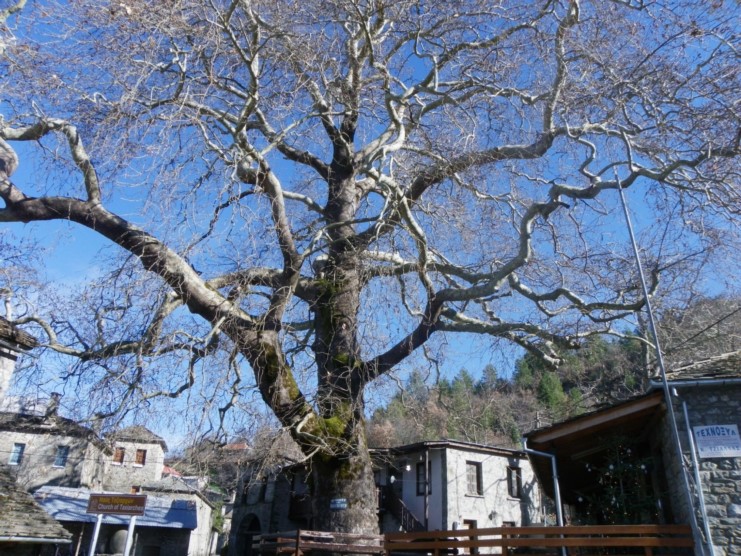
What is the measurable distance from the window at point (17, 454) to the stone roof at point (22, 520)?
70.8ft

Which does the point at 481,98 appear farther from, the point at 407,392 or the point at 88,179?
the point at 88,179

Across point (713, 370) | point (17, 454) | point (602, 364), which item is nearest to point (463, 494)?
point (602, 364)

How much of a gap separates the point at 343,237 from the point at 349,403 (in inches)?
104

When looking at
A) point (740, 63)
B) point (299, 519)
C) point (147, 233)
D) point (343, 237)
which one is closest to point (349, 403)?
point (343, 237)

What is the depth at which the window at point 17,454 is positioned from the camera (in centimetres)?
2816

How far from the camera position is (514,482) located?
2419cm

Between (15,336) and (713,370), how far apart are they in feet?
36.3

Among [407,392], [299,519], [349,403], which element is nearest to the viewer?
[349,403]

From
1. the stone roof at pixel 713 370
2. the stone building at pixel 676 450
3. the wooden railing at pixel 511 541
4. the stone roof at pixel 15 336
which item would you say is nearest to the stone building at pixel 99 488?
the stone roof at pixel 15 336

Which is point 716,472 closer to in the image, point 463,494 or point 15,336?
point 15,336

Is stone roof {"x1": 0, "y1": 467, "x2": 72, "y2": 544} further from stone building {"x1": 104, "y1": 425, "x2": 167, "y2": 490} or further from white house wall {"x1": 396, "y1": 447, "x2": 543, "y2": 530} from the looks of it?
stone building {"x1": 104, "y1": 425, "x2": 167, "y2": 490}

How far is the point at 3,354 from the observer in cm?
955

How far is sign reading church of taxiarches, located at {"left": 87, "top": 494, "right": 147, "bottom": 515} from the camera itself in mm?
9234

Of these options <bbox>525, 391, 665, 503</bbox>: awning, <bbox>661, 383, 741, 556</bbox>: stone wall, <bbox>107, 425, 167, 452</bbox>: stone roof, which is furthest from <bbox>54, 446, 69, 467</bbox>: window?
<bbox>661, 383, 741, 556</bbox>: stone wall
